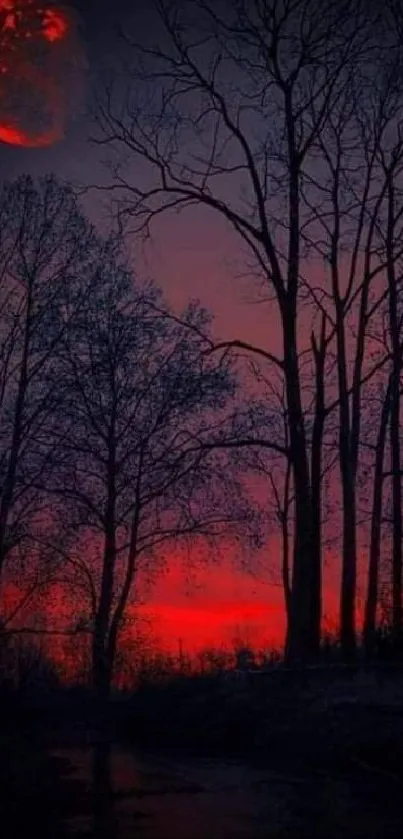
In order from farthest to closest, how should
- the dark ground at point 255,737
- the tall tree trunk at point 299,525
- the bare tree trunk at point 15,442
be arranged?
1. the bare tree trunk at point 15,442
2. the tall tree trunk at point 299,525
3. the dark ground at point 255,737

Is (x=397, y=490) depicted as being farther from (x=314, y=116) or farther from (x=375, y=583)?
(x=314, y=116)

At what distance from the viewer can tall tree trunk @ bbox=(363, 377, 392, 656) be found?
3225 cm

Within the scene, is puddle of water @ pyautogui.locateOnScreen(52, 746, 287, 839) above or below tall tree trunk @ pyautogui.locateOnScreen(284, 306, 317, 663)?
below

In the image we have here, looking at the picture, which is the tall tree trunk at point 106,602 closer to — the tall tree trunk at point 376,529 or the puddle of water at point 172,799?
the tall tree trunk at point 376,529

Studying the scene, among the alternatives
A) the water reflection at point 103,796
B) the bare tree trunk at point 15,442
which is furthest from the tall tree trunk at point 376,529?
the water reflection at point 103,796

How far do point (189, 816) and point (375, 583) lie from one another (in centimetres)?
2008

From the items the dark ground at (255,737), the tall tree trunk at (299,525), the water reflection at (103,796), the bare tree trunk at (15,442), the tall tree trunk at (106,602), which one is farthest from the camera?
the tall tree trunk at (106,602)

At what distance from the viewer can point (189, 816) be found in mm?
13234

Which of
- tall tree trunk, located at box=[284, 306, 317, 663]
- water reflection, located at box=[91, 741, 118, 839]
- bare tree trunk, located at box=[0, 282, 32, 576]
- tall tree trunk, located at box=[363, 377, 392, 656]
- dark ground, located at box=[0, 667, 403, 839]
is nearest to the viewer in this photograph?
water reflection, located at box=[91, 741, 118, 839]

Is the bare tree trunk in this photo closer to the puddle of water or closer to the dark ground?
the dark ground

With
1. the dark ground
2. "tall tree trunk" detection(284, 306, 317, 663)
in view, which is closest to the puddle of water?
the dark ground

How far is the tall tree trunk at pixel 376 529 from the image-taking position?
32250mm

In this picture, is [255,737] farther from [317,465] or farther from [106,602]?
[106,602]

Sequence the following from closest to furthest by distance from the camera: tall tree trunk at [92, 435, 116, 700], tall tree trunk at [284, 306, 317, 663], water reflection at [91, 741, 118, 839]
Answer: water reflection at [91, 741, 118, 839] → tall tree trunk at [284, 306, 317, 663] → tall tree trunk at [92, 435, 116, 700]
